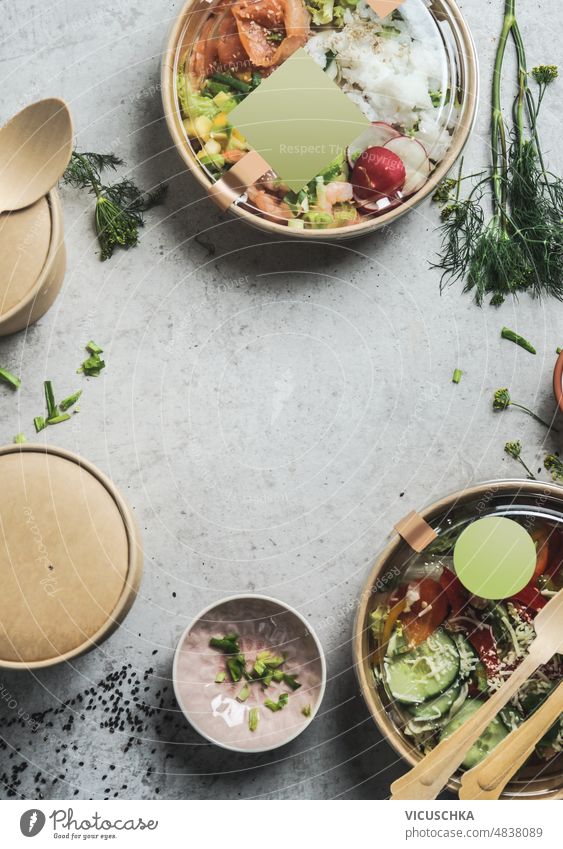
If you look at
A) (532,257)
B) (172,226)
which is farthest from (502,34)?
(172,226)

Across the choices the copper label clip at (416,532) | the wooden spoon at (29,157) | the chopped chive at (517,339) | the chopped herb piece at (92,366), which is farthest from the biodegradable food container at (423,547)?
the wooden spoon at (29,157)

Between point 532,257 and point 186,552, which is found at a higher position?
point 532,257

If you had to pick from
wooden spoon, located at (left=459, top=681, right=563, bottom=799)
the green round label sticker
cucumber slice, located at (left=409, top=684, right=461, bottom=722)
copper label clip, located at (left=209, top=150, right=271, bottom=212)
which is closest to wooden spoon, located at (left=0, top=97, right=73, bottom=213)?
copper label clip, located at (left=209, top=150, right=271, bottom=212)

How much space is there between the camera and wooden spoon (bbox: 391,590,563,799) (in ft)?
4.16

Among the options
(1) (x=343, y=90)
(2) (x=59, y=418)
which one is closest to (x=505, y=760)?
(2) (x=59, y=418)

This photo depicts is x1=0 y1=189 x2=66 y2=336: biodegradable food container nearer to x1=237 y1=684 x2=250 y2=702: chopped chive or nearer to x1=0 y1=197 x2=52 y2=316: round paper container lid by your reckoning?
x1=0 y1=197 x2=52 y2=316: round paper container lid

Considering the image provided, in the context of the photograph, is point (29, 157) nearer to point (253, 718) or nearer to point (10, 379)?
point (10, 379)

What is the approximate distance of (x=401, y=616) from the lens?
132cm

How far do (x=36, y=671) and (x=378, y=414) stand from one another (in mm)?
770

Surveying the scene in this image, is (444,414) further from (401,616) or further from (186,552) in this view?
A: (186,552)

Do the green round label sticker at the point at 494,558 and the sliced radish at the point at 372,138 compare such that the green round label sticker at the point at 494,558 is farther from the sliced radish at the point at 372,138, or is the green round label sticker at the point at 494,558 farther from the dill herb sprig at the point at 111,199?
the dill herb sprig at the point at 111,199

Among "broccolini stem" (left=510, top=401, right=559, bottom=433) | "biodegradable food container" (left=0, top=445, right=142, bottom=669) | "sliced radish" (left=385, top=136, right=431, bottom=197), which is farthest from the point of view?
"broccolini stem" (left=510, top=401, right=559, bottom=433)

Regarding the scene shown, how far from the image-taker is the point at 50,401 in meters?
1.42

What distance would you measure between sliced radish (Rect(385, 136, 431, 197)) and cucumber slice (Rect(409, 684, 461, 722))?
851mm
